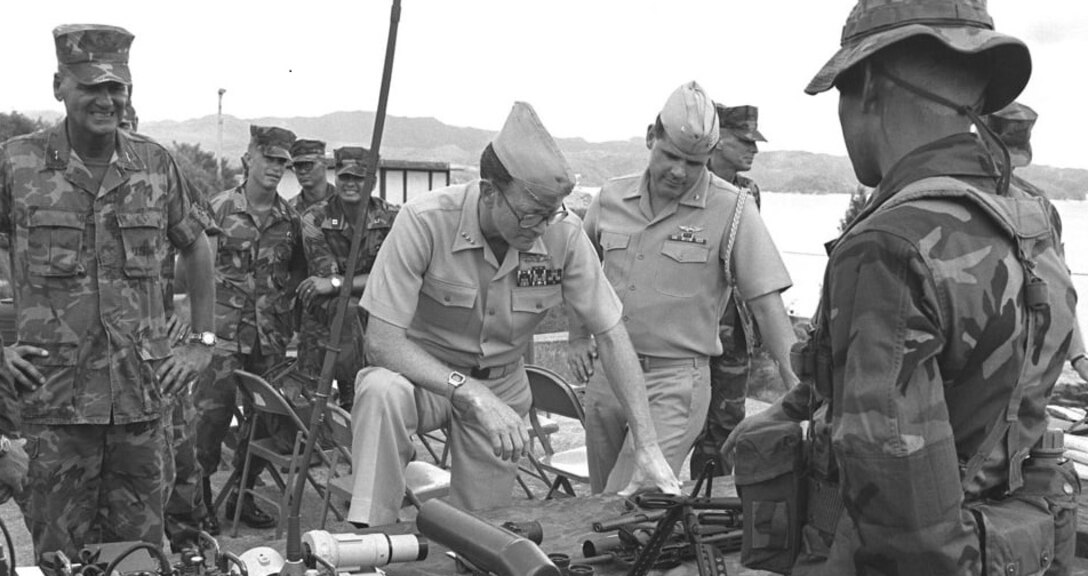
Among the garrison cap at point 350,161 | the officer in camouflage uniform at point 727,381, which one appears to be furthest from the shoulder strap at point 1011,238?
the garrison cap at point 350,161

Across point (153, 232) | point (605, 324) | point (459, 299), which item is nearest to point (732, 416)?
point (605, 324)

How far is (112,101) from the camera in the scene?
3684mm

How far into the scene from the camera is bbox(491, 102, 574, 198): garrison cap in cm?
323

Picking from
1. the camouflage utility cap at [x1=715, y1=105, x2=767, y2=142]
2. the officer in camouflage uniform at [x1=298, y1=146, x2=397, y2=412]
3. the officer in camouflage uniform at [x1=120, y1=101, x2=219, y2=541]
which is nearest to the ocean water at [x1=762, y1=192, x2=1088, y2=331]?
the camouflage utility cap at [x1=715, y1=105, x2=767, y2=142]

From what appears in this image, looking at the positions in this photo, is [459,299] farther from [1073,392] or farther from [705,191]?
[1073,392]

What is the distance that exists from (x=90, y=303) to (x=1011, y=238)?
9.62ft

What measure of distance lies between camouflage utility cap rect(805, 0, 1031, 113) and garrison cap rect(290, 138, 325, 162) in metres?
5.48

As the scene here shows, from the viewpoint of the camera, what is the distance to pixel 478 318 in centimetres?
350

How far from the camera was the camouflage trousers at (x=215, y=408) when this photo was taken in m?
5.98

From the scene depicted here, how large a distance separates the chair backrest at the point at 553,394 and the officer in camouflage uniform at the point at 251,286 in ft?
5.35

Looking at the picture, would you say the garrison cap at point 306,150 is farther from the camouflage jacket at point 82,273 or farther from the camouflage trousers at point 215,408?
the camouflage jacket at point 82,273

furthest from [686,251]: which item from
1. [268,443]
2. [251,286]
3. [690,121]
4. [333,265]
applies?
[251,286]

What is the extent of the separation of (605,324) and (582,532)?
2.82 ft

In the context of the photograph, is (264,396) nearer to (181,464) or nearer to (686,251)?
(181,464)
